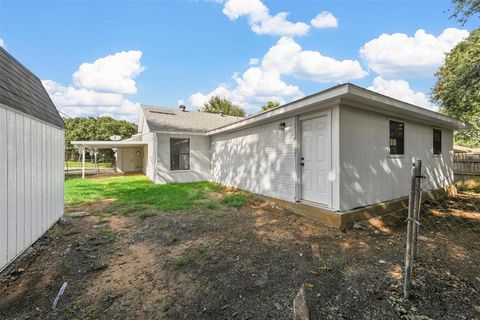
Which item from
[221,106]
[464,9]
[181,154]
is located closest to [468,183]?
[464,9]

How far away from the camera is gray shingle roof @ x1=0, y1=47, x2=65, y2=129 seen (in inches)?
114

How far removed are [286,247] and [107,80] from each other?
2948cm

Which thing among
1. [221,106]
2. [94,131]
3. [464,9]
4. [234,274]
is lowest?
[234,274]

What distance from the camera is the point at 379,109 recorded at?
5.33 metres

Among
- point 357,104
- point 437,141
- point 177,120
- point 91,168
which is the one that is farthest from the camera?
point 91,168

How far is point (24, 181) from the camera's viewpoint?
3168 millimetres

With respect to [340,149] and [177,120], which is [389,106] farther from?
[177,120]

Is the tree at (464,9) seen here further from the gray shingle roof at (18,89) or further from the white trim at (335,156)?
the gray shingle roof at (18,89)

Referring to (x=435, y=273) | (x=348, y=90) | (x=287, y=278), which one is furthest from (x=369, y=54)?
(x=287, y=278)

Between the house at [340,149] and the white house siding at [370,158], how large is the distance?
22 millimetres

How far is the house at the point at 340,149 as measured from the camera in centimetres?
475

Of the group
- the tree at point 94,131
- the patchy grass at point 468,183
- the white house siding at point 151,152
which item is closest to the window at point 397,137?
the patchy grass at point 468,183

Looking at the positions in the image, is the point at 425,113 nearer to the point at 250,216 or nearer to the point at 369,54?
the point at 250,216

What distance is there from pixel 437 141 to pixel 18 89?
1137 cm
